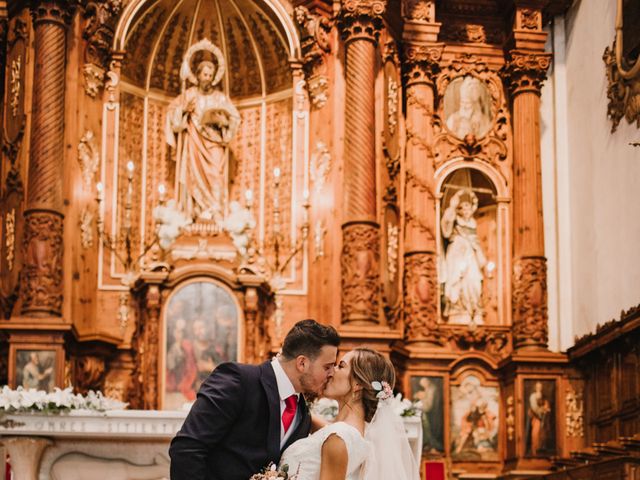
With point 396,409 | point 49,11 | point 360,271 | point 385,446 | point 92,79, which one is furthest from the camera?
point 92,79

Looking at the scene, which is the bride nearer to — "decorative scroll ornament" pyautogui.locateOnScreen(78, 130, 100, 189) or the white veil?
the white veil

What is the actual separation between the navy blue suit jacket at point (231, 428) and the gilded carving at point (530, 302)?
11624 millimetres

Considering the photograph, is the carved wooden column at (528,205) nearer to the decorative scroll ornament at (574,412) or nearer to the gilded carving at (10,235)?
the decorative scroll ornament at (574,412)

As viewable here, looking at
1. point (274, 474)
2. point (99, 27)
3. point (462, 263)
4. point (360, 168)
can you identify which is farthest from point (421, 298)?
point (274, 474)

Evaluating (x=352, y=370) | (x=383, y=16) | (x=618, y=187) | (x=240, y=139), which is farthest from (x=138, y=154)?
(x=352, y=370)

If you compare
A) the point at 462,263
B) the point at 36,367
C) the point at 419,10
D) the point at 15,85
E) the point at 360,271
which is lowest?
the point at 36,367

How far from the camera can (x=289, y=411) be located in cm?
639

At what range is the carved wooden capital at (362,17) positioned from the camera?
1702cm

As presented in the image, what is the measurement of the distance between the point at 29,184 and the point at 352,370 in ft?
34.3

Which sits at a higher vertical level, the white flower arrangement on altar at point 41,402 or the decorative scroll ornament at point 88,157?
the decorative scroll ornament at point 88,157

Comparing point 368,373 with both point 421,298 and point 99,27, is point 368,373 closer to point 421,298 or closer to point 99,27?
point 421,298

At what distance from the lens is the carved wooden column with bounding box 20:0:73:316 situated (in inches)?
624

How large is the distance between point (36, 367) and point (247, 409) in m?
9.86

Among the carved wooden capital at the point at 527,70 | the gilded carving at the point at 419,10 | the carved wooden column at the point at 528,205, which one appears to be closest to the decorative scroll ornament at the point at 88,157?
the gilded carving at the point at 419,10
